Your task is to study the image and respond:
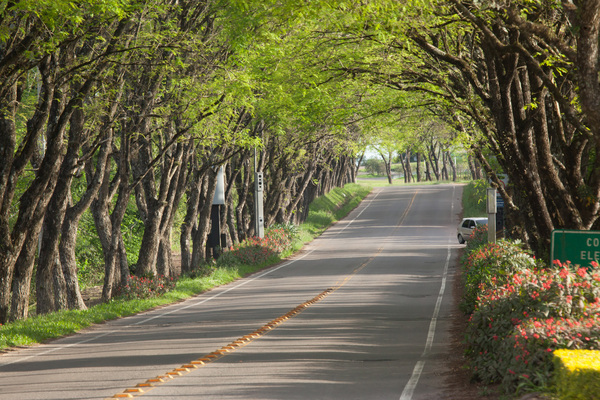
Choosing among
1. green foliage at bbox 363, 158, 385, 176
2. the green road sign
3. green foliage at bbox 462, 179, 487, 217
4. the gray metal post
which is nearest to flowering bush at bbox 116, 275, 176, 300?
the gray metal post

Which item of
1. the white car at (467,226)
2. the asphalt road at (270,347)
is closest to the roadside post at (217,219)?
the asphalt road at (270,347)

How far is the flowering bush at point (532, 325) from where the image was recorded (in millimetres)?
7688

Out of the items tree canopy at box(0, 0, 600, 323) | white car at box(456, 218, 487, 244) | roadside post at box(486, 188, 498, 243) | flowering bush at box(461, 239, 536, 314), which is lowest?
white car at box(456, 218, 487, 244)

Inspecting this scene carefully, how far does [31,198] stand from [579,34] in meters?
12.6

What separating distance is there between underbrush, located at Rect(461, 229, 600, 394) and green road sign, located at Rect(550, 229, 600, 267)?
143mm

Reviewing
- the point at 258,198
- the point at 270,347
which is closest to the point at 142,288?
the point at 270,347

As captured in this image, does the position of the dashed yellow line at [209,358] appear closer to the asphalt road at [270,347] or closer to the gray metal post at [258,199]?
the asphalt road at [270,347]

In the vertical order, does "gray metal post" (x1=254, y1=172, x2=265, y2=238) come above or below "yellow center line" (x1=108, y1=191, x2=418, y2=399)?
above

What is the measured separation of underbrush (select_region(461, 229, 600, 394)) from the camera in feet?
25.1

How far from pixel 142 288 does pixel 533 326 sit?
17173 millimetres

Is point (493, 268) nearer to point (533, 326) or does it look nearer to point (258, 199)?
point (533, 326)

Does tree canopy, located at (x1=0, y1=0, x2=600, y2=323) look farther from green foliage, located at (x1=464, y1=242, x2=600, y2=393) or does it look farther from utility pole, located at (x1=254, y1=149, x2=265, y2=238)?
utility pole, located at (x1=254, y1=149, x2=265, y2=238)

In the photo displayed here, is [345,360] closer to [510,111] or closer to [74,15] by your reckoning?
[510,111]

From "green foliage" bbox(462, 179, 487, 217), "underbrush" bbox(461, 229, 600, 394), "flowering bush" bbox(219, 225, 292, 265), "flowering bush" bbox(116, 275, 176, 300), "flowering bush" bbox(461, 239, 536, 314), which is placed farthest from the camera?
"green foliage" bbox(462, 179, 487, 217)
